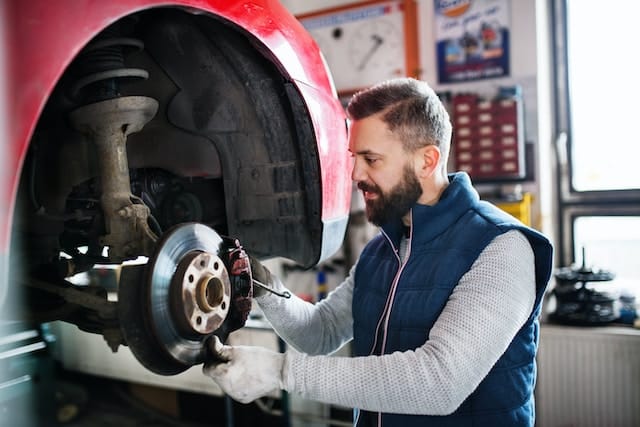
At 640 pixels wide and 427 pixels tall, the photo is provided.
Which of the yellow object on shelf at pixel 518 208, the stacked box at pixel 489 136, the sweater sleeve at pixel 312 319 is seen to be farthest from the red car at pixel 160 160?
the stacked box at pixel 489 136

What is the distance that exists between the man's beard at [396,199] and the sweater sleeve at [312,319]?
26 centimetres

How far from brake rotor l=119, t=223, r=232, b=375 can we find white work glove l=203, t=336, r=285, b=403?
0.09 ft

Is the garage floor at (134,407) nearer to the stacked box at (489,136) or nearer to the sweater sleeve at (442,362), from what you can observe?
the stacked box at (489,136)

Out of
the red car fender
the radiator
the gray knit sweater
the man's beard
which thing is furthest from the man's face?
the radiator

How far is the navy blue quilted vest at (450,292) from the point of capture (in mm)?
981

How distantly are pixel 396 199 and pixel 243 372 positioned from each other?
0.47 meters

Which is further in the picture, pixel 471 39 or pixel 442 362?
pixel 471 39

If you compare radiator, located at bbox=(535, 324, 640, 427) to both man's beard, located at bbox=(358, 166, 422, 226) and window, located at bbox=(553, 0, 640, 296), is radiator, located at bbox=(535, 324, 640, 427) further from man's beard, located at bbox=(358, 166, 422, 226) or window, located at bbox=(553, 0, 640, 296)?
man's beard, located at bbox=(358, 166, 422, 226)

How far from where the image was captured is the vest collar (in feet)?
3.44

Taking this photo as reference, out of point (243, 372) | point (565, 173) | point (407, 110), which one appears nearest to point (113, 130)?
point (243, 372)

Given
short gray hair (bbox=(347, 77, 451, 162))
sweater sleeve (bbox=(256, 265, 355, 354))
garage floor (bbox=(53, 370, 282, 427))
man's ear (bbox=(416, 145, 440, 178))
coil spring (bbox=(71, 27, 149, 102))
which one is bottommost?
garage floor (bbox=(53, 370, 282, 427))

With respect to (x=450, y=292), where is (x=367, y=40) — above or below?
above

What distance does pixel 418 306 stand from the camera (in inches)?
39.4

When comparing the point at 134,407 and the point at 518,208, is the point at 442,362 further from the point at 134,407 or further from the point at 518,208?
the point at 134,407
